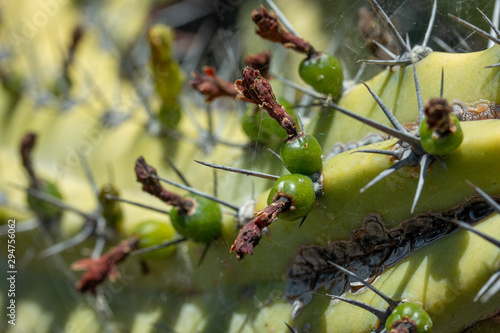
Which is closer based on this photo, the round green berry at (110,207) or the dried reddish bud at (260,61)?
the dried reddish bud at (260,61)

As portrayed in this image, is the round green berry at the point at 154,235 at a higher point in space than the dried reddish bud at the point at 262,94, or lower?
lower

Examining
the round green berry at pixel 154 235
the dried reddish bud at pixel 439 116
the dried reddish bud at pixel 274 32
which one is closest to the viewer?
the dried reddish bud at pixel 439 116

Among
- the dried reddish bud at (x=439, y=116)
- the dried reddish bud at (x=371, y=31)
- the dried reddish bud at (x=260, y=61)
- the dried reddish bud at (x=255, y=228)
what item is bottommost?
the dried reddish bud at (x=255, y=228)

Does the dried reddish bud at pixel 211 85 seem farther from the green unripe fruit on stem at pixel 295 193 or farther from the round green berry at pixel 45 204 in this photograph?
the round green berry at pixel 45 204

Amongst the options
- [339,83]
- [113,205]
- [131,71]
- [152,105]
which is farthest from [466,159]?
[131,71]

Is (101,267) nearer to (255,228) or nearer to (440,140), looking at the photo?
(255,228)

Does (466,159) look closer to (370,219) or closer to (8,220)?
(370,219)

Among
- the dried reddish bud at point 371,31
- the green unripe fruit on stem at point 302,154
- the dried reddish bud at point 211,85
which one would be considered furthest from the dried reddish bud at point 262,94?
the dried reddish bud at point 371,31
